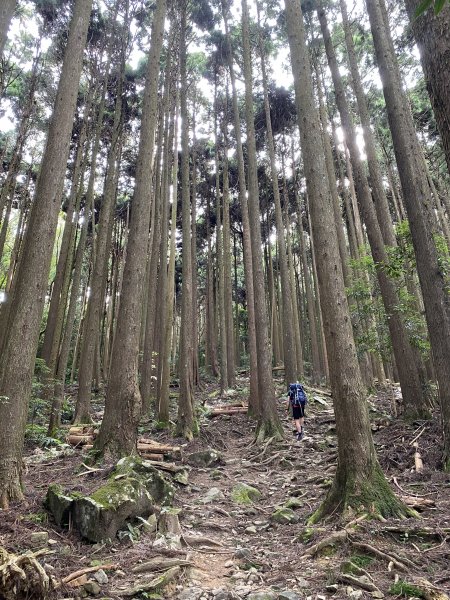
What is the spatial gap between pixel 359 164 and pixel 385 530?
8.57 meters

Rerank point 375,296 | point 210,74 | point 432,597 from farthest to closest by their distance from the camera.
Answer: point 210,74 < point 375,296 < point 432,597

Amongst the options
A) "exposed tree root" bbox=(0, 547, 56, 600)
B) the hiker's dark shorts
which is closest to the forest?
"exposed tree root" bbox=(0, 547, 56, 600)

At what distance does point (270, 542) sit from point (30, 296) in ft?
14.1

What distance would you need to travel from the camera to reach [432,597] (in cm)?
284

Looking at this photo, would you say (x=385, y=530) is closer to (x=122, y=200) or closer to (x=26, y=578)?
(x=26, y=578)

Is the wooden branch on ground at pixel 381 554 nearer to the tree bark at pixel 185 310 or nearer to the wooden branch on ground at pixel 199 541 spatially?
the wooden branch on ground at pixel 199 541

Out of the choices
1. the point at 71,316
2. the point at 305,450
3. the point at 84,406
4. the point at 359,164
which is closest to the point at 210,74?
the point at 359,164

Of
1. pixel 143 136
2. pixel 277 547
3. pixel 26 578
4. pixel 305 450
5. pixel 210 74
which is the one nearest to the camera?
pixel 26 578

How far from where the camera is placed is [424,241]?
6.54 meters

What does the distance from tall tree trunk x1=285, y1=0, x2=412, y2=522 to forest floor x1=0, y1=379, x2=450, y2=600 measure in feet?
1.23

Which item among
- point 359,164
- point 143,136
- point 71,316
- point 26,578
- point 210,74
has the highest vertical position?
Answer: point 210,74

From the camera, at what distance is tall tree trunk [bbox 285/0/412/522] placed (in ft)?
15.0

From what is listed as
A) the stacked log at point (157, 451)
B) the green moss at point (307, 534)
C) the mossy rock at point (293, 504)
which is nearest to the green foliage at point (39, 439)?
the stacked log at point (157, 451)

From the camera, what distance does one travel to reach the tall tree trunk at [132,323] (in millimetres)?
6762
